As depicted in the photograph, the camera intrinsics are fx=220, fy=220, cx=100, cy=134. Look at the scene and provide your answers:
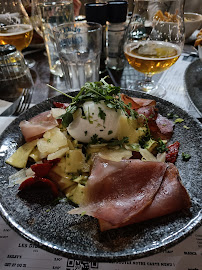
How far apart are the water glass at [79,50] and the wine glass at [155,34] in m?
0.27

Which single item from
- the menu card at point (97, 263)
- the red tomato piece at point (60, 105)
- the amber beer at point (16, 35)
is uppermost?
the amber beer at point (16, 35)

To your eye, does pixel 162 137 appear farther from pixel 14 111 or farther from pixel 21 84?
pixel 21 84

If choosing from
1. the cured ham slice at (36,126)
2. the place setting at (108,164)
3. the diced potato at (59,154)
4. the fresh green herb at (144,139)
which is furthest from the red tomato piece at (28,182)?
the fresh green herb at (144,139)

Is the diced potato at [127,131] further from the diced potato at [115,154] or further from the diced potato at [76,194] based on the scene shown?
the diced potato at [76,194]

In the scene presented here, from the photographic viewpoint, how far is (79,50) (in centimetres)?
172

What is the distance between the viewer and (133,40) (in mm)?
1543

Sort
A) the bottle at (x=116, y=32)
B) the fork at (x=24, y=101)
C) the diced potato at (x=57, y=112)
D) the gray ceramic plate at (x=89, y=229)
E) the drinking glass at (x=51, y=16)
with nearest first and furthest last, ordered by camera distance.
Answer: the gray ceramic plate at (x=89, y=229), the diced potato at (x=57, y=112), the fork at (x=24, y=101), the bottle at (x=116, y=32), the drinking glass at (x=51, y=16)

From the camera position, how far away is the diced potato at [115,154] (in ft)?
2.84

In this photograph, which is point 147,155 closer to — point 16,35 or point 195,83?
point 195,83

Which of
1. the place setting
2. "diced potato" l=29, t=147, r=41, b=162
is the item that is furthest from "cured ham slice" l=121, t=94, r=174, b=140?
"diced potato" l=29, t=147, r=41, b=162

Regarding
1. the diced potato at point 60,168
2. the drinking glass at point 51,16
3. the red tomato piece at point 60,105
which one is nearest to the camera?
the diced potato at point 60,168

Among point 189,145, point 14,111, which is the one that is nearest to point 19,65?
point 14,111

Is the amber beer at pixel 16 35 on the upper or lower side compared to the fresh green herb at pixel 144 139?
upper

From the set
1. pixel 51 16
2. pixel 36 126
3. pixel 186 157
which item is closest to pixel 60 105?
pixel 36 126
